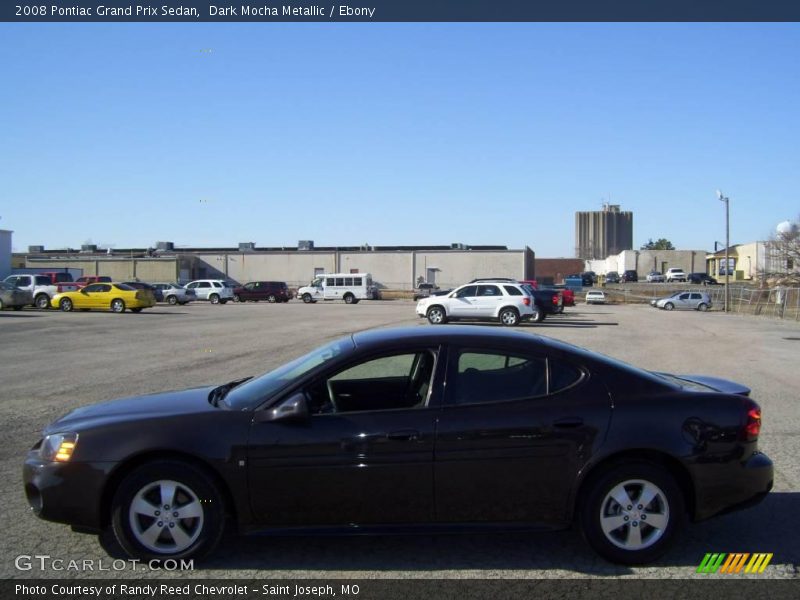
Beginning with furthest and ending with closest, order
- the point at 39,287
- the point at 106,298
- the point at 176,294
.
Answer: the point at 176,294 < the point at 39,287 < the point at 106,298

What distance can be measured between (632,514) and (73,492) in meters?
3.41

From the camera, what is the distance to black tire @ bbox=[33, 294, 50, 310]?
36.9 m

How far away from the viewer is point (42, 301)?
37.2 m

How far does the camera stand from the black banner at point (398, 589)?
4.04 metres

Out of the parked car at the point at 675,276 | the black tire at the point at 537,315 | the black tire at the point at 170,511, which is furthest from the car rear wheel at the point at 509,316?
the parked car at the point at 675,276

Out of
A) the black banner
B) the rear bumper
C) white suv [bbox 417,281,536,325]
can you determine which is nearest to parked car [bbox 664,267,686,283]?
white suv [bbox 417,281,536,325]

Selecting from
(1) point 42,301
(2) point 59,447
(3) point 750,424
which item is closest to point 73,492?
(2) point 59,447

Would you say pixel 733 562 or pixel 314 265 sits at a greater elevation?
pixel 314 265

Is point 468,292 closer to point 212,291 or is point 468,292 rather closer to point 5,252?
point 212,291

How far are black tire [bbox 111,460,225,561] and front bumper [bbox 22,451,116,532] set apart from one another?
0.41ft

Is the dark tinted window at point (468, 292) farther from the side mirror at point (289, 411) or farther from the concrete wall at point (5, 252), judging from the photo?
the concrete wall at point (5, 252)

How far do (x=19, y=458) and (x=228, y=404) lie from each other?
11.0 feet

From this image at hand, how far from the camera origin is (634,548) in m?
4.46

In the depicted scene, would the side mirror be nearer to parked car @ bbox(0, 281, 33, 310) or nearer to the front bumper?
the front bumper
